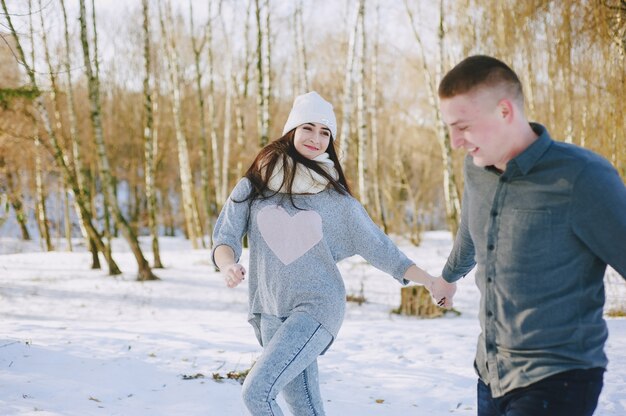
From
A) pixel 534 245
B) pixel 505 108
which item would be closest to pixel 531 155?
pixel 505 108

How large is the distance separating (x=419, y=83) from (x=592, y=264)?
81.6ft

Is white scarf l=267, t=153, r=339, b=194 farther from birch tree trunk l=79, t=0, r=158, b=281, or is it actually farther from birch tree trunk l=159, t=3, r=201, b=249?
birch tree trunk l=159, t=3, r=201, b=249

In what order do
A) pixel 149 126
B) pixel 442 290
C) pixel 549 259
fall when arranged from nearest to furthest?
pixel 549 259, pixel 442 290, pixel 149 126

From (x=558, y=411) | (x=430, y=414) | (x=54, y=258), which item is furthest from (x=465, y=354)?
(x=54, y=258)

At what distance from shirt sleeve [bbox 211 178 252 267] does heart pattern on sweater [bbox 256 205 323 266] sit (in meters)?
0.08

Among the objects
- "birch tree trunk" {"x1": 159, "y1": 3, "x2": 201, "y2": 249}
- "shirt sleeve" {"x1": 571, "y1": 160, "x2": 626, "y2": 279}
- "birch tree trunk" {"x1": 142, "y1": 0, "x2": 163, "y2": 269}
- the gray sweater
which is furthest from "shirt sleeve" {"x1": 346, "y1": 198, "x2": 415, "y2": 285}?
"birch tree trunk" {"x1": 159, "y1": 3, "x2": 201, "y2": 249}

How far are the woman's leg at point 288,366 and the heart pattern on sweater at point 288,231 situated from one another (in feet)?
0.98

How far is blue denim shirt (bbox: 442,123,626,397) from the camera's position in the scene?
62.3 inches

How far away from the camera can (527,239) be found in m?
1.72

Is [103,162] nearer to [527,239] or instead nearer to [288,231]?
[288,231]

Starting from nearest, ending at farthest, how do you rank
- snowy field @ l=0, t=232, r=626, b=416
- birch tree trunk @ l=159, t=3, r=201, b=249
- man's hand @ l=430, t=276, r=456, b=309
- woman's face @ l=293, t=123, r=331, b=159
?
1. man's hand @ l=430, t=276, r=456, b=309
2. woman's face @ l=293, t=123, r=331, b=159
3. snowy field @ l=0, t=232, r=626, b=416
4. birch tree trunk @ l=159, t=3, r=201, b=249

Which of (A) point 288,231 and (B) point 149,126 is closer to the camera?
(A) point 288,231

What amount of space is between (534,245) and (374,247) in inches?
44.2

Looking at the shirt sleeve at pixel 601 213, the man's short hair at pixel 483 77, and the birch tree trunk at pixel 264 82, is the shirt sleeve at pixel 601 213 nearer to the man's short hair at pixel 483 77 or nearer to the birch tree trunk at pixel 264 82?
the man's short hair at pixel 483 77
